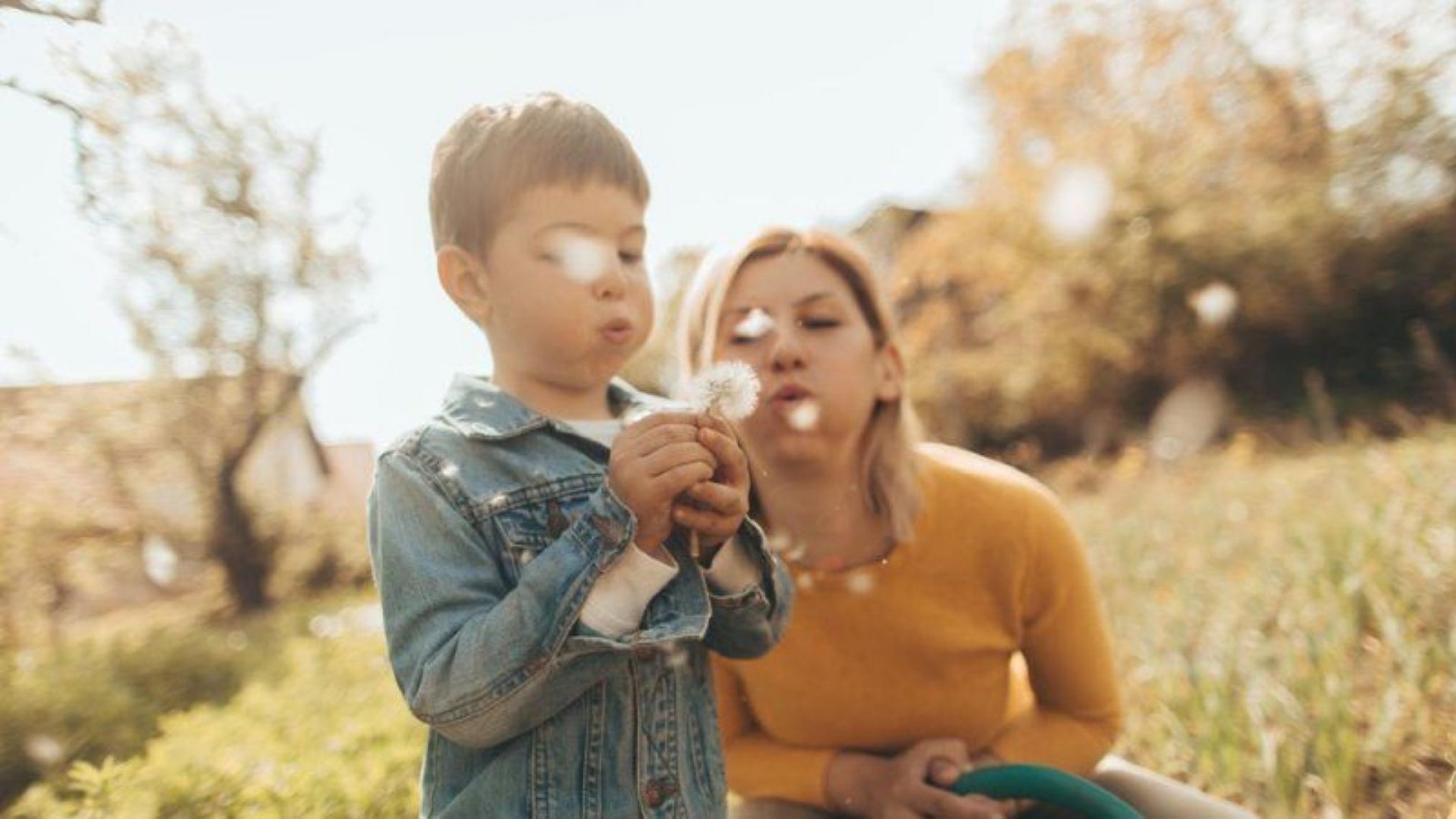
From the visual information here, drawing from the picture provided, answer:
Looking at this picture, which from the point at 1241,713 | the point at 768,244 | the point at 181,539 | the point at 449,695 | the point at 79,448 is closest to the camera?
the point at 449,695

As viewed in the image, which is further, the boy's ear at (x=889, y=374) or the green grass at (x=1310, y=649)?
the green grass at (x=1310, y=649)

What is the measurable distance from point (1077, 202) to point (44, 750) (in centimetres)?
1441

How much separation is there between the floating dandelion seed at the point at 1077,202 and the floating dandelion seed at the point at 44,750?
1388 centimetres

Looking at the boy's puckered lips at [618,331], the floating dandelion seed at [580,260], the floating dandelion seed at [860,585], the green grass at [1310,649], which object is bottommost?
the green grass at [1310,649]

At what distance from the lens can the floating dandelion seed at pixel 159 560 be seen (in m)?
7.37

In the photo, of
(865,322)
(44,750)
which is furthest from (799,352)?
(44,750)

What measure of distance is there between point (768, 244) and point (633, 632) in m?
1.17

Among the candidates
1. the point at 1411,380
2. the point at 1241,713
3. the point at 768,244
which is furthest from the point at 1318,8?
the point at 768,244

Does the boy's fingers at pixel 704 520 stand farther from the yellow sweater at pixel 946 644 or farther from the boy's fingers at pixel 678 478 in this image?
the yellow sweater at pixel 946 644

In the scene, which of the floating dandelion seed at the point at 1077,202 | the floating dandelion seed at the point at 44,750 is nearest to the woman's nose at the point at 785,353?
the floating dandelion seed at the point at 44,750

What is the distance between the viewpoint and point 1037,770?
188 centimetres

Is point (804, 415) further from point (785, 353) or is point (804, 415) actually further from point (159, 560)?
point (159, 560)

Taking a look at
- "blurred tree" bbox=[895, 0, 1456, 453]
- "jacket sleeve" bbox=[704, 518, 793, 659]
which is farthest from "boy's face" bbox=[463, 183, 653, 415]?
"blurred tree" bbox=[895, 0, 1456, 453]

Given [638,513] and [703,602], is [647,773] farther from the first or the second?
[638,513]
